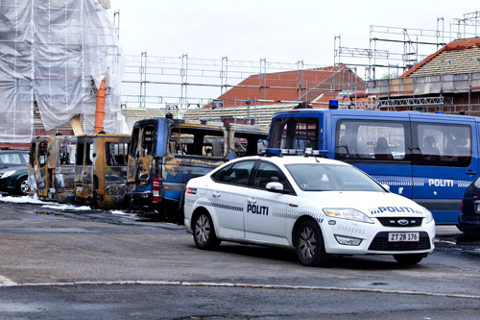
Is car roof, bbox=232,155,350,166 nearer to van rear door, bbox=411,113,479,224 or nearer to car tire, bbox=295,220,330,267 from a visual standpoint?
car tire, bbox=295,220,330,267

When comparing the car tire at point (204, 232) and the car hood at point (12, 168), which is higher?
the car hood at point (12, 168)

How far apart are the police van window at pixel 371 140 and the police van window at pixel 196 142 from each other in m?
4.69

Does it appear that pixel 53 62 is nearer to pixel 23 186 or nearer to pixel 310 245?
pixel 23 186

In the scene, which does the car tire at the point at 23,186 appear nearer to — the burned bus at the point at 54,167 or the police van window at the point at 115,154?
the burned bus at the point at 54,167

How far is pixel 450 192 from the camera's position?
16672 millimetres

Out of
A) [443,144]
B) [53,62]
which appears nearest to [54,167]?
[443,144]

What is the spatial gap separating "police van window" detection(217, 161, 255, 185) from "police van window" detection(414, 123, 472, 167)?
4726 millimetres

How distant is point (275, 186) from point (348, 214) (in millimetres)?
1204

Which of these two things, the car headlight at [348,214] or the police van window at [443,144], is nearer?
the car headlight at [348,214]

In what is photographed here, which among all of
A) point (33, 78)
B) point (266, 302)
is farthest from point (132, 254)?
point (33, 78)

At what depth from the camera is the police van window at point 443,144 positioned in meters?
16.5

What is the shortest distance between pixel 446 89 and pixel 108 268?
3733 centimetres

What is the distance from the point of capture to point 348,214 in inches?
433

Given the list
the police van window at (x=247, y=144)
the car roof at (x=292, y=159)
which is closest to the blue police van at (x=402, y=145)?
the car roof at (x=292, y=159)
